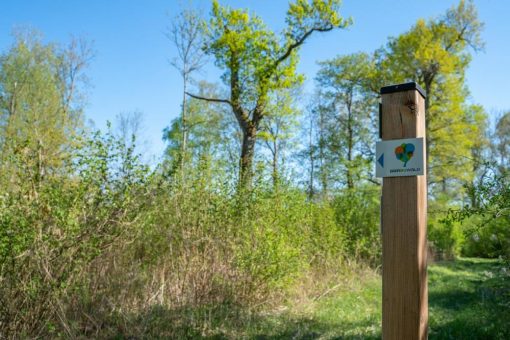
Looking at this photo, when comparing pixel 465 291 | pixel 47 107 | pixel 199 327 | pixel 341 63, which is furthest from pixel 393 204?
pixel 341 63

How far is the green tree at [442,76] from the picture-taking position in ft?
68.7

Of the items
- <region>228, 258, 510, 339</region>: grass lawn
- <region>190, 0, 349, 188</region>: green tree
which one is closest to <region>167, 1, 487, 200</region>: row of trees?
<region>190, 0, 349, 188</region>: green tree

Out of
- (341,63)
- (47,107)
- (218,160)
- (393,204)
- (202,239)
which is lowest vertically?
(202,239)

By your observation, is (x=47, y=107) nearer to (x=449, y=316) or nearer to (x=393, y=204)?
(x=449, y=316)

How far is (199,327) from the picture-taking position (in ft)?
17.2

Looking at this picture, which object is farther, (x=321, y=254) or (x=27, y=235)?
(x=321, y=254)

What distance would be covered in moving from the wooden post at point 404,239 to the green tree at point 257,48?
1499cm

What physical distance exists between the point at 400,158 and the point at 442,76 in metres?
21.1

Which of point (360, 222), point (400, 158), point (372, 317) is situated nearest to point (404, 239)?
point (400, 158)

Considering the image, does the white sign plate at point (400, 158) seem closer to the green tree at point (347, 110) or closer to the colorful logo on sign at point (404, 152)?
the colorful logo on sign at point (404, 152)

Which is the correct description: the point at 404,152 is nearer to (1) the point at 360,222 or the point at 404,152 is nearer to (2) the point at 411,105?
(2) the point at 411,105

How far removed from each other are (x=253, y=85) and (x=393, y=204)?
16.2 metres

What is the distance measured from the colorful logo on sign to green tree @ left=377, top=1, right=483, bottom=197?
63.0 ft

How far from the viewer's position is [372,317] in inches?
253
